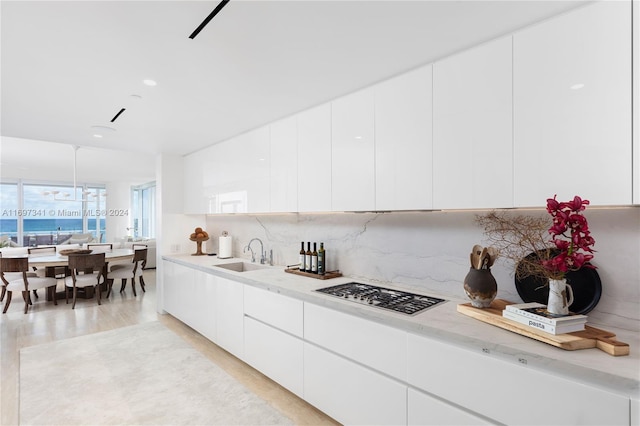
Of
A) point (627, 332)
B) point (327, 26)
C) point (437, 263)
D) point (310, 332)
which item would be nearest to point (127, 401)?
point (310, 332)

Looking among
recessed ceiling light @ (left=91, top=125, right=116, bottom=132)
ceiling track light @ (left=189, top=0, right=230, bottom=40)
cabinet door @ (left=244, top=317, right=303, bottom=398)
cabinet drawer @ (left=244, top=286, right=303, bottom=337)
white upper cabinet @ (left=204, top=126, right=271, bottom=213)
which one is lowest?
cabinet door @ (left=244, top=317, right=303, bottom=398)

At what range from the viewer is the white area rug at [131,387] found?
229 centimetres

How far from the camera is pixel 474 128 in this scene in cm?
174

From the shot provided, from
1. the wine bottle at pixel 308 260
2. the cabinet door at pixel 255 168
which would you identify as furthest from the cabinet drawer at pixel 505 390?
the cabinet door at pixel 255 168

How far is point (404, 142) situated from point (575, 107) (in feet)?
2.83

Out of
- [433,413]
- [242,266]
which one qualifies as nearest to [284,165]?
[242,266]

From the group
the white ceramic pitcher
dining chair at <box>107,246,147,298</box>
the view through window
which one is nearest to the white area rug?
the white ceramic pitcher

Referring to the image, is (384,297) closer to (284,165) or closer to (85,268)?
(284,165)

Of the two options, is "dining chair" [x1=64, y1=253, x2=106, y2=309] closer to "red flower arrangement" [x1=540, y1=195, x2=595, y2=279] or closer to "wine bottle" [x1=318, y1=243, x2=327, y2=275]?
"wine bottle" [x1=318, y1=243, x2=327, y2=275]

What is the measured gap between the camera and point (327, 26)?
1640mm

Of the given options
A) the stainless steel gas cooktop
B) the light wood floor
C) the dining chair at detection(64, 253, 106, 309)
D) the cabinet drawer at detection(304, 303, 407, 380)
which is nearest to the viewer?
the cabinet drawer at detection(304, 303, 407, 380)

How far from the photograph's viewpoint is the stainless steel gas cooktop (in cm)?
189

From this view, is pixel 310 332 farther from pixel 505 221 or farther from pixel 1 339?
pixel 1 339

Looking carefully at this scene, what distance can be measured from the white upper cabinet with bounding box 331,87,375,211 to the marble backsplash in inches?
14.1
